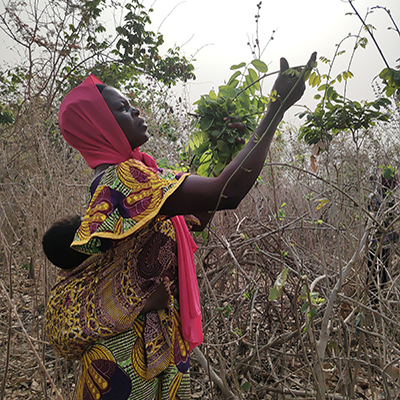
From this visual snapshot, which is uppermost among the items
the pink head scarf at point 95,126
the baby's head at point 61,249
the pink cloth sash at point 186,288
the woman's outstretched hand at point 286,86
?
the pink head scarf at point 95,126

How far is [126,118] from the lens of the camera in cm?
122

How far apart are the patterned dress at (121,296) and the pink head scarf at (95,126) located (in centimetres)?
8

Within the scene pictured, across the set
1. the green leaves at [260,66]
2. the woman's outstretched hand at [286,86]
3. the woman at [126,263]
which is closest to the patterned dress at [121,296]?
the woman at [126,263]

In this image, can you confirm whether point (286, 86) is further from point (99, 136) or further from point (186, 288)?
point (186, 288)

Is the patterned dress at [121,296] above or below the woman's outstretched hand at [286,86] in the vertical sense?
below

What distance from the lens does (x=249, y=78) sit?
4.15ft

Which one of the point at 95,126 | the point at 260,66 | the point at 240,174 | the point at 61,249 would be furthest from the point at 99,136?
the point at 260,66

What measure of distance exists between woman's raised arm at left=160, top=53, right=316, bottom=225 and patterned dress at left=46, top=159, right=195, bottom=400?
0.05m

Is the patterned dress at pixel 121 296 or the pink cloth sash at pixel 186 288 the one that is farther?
the pink cloth sash at pixel 186 288

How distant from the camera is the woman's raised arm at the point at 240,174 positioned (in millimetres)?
961

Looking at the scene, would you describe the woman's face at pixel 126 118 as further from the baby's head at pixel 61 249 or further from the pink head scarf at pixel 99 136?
the baby's head at pixel 61 249

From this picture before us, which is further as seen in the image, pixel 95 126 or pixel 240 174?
pixel 95 126

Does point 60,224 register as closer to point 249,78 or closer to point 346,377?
point 249,78

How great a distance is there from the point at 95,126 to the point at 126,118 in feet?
0.40
